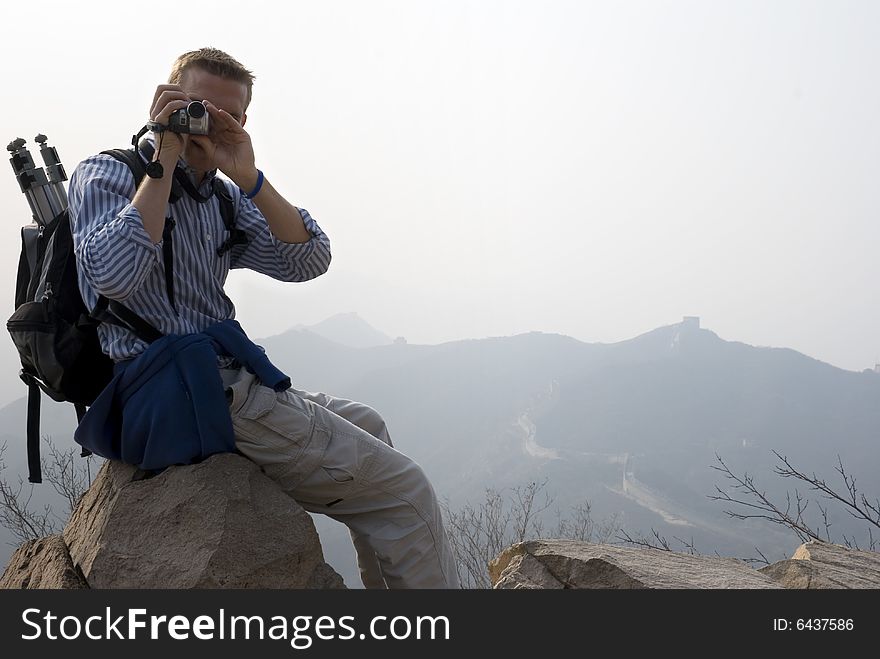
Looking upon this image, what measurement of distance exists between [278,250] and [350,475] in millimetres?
1057

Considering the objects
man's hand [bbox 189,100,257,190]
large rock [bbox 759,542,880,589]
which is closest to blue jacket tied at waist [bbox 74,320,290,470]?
man's hand [bbox 189,100,257,190]

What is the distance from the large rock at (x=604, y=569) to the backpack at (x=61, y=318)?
Result: 7.68 ft

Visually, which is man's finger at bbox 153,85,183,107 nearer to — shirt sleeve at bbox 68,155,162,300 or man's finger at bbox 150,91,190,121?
man's finger at bbox 150,91,190,121

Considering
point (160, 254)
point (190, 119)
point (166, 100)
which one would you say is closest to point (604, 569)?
point (160, 254)

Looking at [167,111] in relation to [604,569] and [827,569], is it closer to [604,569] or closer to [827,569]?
[604,569]

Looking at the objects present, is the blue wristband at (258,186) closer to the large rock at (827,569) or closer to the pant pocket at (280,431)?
the pant pocket at (280,431)

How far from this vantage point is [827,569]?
432 centimetres

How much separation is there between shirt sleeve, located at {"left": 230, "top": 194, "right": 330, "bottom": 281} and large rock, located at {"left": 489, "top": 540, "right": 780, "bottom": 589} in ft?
6.39

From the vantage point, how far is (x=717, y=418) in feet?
360

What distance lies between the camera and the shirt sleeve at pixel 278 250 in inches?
134

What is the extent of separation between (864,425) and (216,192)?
380ft

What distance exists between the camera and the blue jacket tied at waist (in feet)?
9.39
